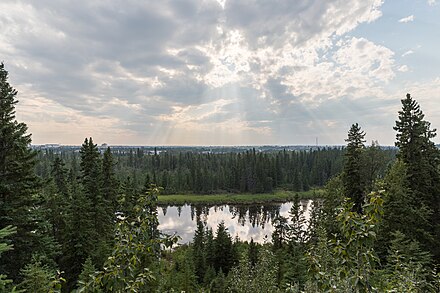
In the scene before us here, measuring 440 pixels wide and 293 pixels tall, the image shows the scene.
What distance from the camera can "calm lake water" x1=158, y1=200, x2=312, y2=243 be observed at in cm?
5012

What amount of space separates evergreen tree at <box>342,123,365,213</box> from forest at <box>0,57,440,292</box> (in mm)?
84

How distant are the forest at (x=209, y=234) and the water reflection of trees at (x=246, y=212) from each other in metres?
22.3

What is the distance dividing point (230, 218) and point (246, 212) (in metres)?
7.50

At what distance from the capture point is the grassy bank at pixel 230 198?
82.4 meters

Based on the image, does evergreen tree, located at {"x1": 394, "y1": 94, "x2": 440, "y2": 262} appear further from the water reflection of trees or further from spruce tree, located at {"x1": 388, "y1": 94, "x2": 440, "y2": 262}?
the water reflection of trees

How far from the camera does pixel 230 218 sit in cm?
6334

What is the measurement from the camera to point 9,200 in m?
13.2

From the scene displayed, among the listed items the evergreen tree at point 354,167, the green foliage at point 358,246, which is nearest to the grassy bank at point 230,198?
the evergreen tree at point 354,167

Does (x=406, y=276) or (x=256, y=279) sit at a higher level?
(x=406, y=276)

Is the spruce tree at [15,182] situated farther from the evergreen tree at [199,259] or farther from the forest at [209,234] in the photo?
the evergreen tree at [199,259]

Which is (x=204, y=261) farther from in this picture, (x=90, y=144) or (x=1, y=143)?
(x=1, y=143)

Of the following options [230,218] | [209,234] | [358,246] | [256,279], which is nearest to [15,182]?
[256,279]

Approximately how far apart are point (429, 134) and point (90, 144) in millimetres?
25604

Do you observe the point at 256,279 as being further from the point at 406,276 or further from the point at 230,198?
the point at 230,198
